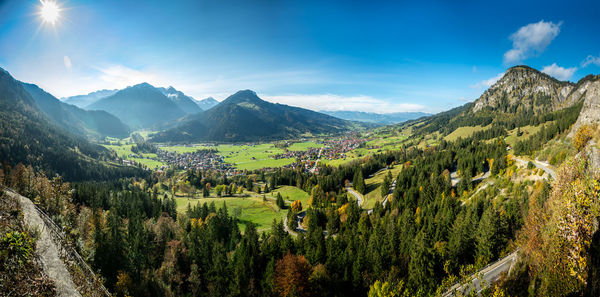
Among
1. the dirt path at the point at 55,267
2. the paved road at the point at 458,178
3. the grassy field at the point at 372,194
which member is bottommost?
the grassy field at the point at 372,194

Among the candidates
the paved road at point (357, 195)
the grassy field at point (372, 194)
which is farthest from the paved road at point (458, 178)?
the paved road at point (357, 195)

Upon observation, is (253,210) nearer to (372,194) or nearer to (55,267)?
(372,194)

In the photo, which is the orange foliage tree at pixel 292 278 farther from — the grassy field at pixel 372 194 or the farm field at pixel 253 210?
the grassy field at pixel 372 194

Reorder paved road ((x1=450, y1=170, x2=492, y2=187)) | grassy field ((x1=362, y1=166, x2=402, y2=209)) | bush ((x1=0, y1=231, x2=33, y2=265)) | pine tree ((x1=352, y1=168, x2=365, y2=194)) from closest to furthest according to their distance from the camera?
bush ((x1=0, y1=231, x2=33, y2=265)) → paved road ((x1=450, y1=170, x2=492, y2=187)) → grassy field ((x1=362, y1=166, x2=402, y2=209)) → pine tree ((x1=352, y1=168, x2=365, y2=194))

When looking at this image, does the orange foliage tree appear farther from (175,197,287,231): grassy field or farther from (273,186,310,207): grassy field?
(273,186,310,207): grassy field

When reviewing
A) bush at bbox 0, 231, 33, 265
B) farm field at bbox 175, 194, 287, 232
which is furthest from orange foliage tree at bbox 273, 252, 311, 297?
farm field at bbox 175, 194, 287, 232

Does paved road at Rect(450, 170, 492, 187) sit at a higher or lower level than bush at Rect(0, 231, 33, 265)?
lower

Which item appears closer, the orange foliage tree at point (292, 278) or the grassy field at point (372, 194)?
the orange foliage tree at point (292, 278)

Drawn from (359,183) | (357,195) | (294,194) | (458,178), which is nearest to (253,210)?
(294,194)

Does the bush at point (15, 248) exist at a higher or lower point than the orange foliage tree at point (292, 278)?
higher
